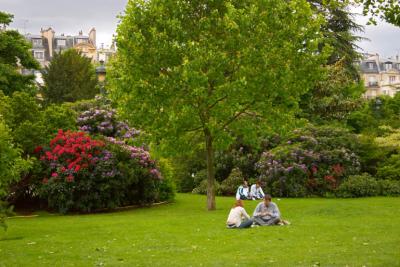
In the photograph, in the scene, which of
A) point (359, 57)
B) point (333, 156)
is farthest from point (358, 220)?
point (359, 57)

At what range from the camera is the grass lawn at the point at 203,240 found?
12.5 meters

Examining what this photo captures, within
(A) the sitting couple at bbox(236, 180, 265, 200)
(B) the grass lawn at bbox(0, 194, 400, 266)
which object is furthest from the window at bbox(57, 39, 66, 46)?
(B) the grass lawn at bbox(0, 194, 400, 266)

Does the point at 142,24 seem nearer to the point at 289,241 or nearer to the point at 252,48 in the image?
the point at 252,48

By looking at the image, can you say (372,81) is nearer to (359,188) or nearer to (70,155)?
(359,188)

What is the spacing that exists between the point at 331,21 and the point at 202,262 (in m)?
39.5

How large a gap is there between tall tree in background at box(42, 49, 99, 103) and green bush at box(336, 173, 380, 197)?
33812 millimetres

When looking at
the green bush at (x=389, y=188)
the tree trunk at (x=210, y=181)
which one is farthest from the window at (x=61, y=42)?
the tree trunk at (x=210, y=181)

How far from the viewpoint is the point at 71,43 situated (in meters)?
114

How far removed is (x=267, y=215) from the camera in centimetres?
1898

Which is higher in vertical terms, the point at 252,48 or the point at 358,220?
the point at 252,48

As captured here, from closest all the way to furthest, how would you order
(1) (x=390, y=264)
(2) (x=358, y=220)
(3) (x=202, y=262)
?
(1) (x=390, y=264)
(3) (x=202, y=262)
(2) (x=358, y=220)

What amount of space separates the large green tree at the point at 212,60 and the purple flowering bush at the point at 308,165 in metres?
9.66

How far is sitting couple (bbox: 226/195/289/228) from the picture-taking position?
1853cm

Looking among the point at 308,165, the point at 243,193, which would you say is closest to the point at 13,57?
the point at 243,193
